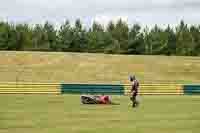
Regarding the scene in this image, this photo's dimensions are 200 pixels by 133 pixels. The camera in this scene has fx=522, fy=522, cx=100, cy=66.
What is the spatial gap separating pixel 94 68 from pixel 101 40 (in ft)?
83.2

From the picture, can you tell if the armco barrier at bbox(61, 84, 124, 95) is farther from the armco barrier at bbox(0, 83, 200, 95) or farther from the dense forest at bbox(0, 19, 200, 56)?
the dense forest at bbox(0, 19, 200, 56)

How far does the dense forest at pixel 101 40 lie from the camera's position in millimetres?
90125

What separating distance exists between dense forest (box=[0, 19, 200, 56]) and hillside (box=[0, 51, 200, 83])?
1731cm

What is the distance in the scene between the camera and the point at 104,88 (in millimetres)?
39094

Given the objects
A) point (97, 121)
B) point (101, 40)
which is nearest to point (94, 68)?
point (101, 40)

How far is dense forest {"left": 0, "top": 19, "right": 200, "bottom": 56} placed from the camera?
296 feet

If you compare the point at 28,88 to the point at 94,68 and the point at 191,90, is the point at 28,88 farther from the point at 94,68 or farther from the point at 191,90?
the point at 94,68

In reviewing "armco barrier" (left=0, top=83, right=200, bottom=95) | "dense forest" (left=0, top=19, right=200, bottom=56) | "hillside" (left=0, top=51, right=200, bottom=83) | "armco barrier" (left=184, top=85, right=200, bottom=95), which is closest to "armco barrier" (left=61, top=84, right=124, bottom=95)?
"armco barrier" (left=0, top=83, right=200, bottom=95)

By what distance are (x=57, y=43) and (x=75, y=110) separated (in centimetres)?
6804

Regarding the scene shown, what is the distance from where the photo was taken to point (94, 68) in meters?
67.0

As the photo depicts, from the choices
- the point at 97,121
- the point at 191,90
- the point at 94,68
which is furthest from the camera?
the point at 94,68

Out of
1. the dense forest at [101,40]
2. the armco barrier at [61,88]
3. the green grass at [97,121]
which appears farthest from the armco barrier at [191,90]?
the dense forest at [101,40]

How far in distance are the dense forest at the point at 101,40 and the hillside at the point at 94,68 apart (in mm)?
17307

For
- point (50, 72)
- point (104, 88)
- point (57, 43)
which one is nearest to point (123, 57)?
point (50, 72)
